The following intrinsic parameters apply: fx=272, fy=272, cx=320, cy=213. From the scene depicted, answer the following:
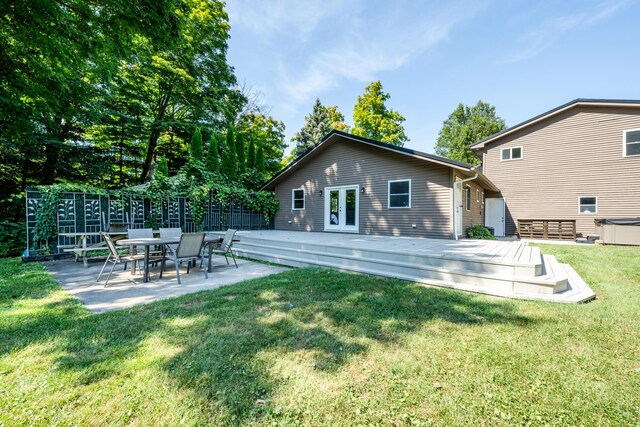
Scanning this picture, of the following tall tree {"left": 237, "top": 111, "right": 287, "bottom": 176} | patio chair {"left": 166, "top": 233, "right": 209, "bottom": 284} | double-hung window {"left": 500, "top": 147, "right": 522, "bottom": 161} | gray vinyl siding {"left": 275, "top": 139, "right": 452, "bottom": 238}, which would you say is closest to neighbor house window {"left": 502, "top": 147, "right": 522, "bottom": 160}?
double-hung window {"left": 500, "top": 147, "right": 522, "bottom": 161}

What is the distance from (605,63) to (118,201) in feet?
56.5

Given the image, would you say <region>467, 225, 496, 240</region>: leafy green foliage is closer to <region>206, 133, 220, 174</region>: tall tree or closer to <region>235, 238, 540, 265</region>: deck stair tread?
<region>235, 238, 540, 265</region>: deck stair tread

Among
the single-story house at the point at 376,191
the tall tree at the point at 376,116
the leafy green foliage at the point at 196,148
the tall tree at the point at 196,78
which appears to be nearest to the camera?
the single-story house at the point at 376,191

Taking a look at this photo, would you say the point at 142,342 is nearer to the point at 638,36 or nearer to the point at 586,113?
the point at 638,36

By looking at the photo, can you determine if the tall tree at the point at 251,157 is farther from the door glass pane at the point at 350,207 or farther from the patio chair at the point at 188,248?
the patio chair at the point at 188,248

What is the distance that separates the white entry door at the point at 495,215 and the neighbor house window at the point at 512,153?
86.6 inches

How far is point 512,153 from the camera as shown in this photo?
13766mm

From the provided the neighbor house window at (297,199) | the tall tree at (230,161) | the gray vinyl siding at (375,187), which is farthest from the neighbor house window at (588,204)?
the tall tree at (230,161)

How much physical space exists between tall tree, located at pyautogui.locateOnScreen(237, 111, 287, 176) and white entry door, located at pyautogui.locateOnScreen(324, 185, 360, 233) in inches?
469

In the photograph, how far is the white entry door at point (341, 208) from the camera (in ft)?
37.0

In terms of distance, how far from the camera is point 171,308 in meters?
3.62

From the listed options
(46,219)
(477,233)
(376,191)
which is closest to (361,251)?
(376,191)

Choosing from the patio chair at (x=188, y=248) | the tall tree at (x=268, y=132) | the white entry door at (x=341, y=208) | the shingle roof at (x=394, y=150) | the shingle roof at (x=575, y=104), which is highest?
the tall tree at (x=268, y=132)

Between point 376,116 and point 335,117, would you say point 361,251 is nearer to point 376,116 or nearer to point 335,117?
point 376,116
